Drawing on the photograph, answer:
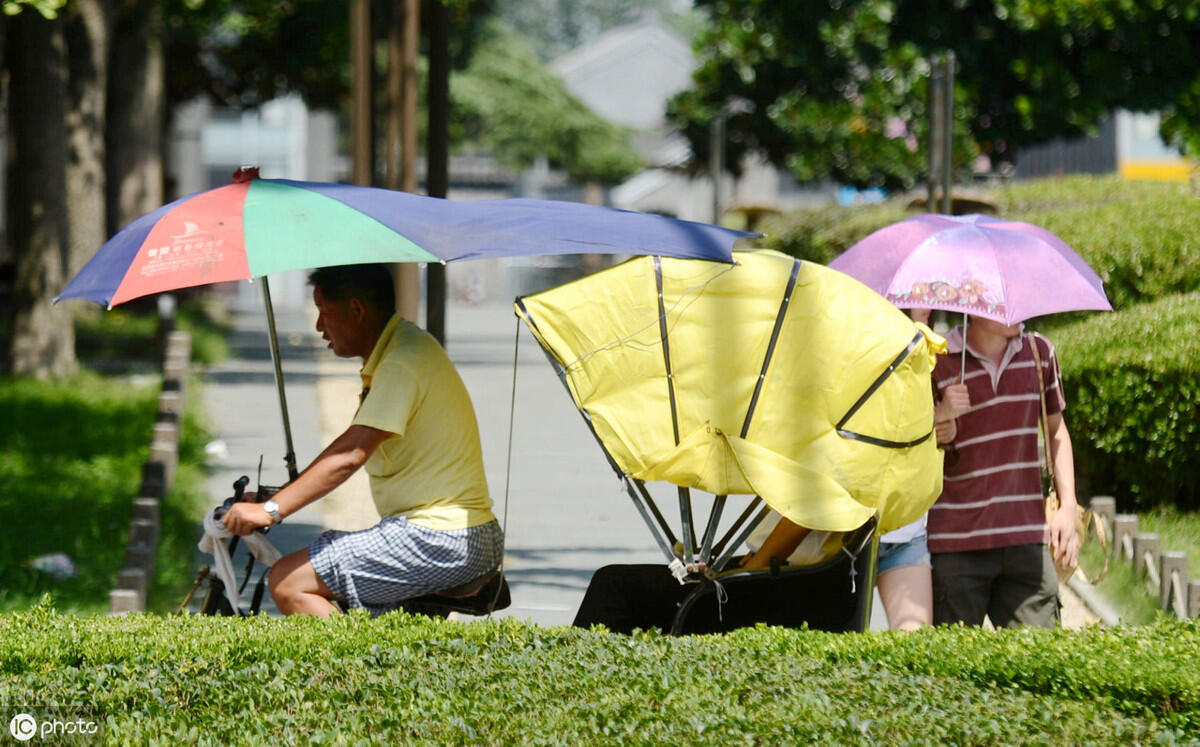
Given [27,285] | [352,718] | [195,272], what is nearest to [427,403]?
[195,272]

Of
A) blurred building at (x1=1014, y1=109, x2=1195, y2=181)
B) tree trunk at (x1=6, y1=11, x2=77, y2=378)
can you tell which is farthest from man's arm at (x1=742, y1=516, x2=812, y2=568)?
blurred building at (x1=1014, y1=109, x2=1195, y2=181)

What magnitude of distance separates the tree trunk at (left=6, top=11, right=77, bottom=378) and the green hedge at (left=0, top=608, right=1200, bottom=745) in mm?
12905

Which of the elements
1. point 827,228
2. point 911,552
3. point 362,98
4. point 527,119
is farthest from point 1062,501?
point 527,119

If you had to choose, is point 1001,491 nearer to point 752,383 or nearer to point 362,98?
point 752,383

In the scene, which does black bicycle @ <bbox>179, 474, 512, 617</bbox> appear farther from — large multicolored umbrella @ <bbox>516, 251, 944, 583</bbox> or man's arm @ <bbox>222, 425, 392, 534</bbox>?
large multicolored umbrella @ <bbox>516, 251, 944, 583</bbox>

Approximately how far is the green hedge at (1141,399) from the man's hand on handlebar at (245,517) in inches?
229

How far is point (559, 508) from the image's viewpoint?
444 inches

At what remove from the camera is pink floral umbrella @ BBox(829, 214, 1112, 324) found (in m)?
5.54

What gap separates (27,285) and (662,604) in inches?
530

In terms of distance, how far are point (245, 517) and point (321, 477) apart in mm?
263

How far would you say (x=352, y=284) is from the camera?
17.7 feet

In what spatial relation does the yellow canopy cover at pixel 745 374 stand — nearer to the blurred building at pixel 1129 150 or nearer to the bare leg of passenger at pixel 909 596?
the bare leg of passenger at pixel 909 596

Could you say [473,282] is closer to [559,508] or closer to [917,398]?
[559,508]

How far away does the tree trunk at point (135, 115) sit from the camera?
985 inches
